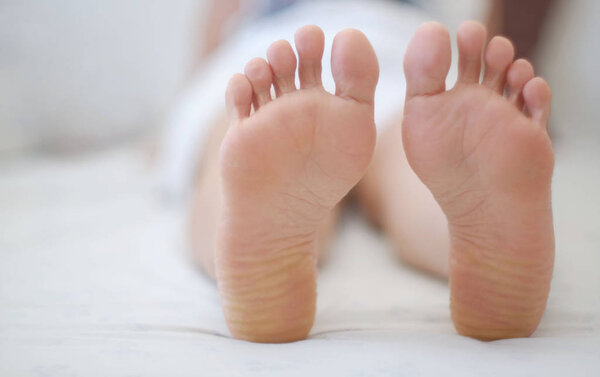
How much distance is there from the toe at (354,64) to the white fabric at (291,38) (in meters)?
0.29

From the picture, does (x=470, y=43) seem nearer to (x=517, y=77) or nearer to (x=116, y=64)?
(x=517, y=77)

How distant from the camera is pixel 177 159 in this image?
0.91 metres

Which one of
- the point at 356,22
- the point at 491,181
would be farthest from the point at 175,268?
the point at 356,22

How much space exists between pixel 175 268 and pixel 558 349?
46cm

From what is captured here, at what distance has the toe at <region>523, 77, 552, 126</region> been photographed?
450 millimetres

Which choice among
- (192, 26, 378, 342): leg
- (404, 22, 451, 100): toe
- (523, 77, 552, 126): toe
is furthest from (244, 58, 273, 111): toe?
(523, 77, 552, 126): toe

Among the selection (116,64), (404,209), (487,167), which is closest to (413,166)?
(487,167)

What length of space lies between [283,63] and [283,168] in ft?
0.32

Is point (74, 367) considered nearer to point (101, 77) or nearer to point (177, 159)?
point (177, 159)

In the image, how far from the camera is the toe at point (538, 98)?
0.45m

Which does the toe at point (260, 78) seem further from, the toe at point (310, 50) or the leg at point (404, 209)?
the leg at point (404, 209)

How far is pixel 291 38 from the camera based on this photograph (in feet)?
2.53

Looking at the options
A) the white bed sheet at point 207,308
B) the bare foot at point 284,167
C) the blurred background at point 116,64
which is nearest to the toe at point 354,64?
the bare foot at point 284,167

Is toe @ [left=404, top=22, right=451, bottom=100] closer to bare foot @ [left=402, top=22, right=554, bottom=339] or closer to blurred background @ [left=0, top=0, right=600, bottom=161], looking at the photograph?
bare foot @ [left=402, top=22, right=554, bottom=339]
